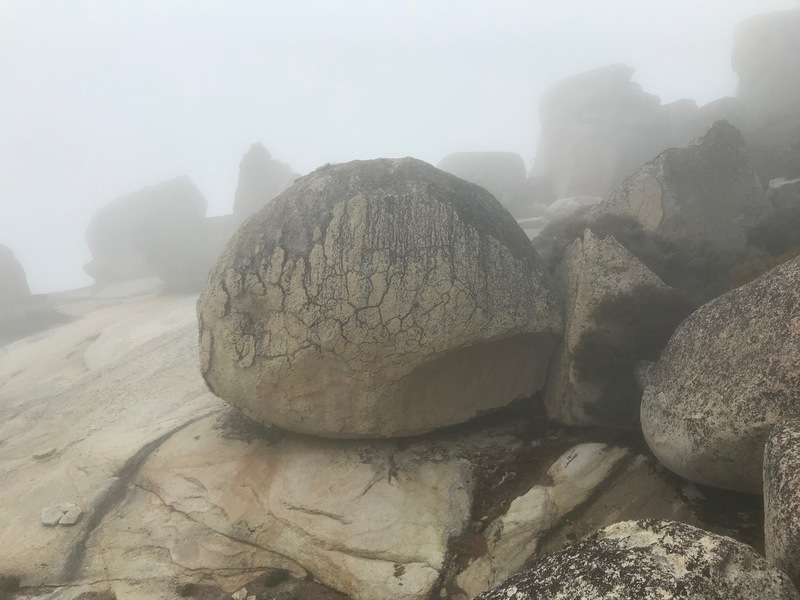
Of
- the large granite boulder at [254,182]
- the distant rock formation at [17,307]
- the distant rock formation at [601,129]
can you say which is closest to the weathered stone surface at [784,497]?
the distant rock formation at [601,129]

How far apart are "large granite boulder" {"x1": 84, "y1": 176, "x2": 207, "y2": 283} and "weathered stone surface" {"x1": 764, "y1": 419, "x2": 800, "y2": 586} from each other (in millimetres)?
23213

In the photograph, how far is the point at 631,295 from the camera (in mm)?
5203

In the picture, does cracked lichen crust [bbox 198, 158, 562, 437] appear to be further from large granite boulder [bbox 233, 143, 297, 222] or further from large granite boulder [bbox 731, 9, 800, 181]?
large granite boulder [bbox 233, 143, 297, 222]

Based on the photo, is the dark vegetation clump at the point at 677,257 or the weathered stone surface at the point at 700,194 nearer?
the dark vegetation clump at the point at 677,257

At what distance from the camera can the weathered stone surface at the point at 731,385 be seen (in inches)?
136

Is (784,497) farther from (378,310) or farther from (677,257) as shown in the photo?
(677,257)

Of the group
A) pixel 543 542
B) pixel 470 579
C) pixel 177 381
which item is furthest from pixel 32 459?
pixel 543 542

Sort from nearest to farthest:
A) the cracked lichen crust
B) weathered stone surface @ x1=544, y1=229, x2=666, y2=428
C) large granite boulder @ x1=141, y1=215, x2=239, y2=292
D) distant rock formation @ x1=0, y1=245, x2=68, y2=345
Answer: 1. the cracked lichen crust
2. weathered stone surface @ x1=544, y1=229, x2=666, y2=428
3. distant rock formation @ x1=0, y1=245, x2=68, y2=345
4. large granite boulder @ x1=141, y1=215, x2=239, y2=292

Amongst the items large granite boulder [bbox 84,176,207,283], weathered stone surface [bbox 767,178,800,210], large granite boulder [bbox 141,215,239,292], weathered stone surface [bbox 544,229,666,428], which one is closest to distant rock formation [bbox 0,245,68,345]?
large granite boulder [bbox 141,215,239,292]

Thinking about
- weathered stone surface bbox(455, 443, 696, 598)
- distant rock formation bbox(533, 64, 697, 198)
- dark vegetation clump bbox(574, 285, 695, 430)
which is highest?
distant rock formation bbox(533, 64, 697, 198)

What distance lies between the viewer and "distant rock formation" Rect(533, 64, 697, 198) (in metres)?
17.2

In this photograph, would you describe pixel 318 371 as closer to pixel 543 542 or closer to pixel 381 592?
pixel 381 592

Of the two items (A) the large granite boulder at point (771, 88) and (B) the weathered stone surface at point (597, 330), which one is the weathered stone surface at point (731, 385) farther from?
(A) the large granite boulder at point (771, 88)

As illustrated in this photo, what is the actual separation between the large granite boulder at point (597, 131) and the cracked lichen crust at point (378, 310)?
509 inches
